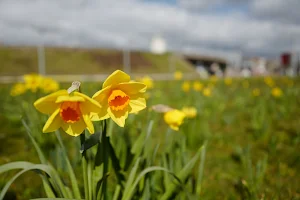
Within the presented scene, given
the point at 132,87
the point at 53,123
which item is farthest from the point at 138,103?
the point at 53,123

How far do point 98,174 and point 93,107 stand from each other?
326 mm

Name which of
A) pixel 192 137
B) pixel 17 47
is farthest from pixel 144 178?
pixel 17 47

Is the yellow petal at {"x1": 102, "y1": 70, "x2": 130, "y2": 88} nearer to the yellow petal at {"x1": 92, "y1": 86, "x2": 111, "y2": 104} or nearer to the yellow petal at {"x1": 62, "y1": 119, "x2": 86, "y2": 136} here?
the yellow petal at {"x1": 92, "y1": 86, "x2": 111, "y2": 104}

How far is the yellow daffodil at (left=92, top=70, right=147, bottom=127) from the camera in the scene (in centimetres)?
80

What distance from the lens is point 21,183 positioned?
1.66m

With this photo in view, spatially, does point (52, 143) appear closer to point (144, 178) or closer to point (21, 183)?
point (21, 183)

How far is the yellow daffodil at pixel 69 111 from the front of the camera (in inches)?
28.9

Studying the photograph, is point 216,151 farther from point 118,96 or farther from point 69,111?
point 69,111

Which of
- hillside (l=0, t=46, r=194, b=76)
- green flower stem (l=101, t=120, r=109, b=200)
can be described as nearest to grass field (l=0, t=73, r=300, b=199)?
green flower stem (l=101, t=120, r=109, b=200)

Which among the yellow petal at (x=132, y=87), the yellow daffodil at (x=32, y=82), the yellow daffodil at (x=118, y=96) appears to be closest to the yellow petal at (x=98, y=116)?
the yellow daffodil at (x=118, y=96)

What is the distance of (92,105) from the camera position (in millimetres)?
750

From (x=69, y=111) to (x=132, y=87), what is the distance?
9.1 inches

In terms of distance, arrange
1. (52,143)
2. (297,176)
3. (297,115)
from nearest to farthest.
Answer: (297,176) → (52,143) → (297,115)

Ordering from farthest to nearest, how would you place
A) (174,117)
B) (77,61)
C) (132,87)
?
1. (77,61)
2. (174,117)
3. (132,87)
